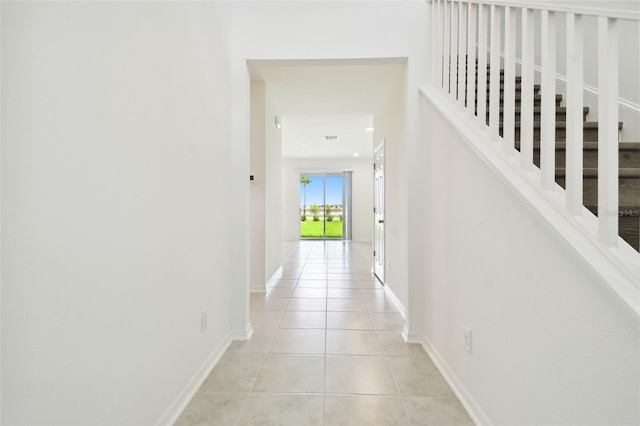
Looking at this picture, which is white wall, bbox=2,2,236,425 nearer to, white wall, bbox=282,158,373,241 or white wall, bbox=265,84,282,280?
white wall, bbox=265,84,282,280

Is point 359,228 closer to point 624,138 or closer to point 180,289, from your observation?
point 624,138

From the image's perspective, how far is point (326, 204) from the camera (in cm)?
924

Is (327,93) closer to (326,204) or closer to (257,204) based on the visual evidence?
(257,204)

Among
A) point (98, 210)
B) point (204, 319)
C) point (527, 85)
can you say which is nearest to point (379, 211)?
point (204, 319)

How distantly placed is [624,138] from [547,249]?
2019 millimetres

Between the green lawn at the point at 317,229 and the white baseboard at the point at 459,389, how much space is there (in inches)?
278

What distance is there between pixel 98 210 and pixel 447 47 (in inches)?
91.2

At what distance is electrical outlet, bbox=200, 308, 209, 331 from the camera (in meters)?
1.83

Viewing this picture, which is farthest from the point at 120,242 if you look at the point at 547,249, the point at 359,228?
the point at 359,228

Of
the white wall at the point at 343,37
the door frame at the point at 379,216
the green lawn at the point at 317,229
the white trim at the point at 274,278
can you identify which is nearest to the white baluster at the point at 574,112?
the white wall at the point at 343,37

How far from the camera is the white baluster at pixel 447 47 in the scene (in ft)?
6.64

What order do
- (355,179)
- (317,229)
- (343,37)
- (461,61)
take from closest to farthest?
(461,61) < (343,37) < (355,179) < (317,229)

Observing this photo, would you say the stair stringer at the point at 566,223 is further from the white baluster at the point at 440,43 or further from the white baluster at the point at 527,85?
the white baluster at the point at 440,43

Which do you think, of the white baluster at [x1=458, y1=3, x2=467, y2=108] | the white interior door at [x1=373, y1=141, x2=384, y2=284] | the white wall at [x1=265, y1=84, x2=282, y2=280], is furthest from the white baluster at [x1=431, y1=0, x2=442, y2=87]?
the white wall at [x1=265, y1=84, x2=282, y2=280]
